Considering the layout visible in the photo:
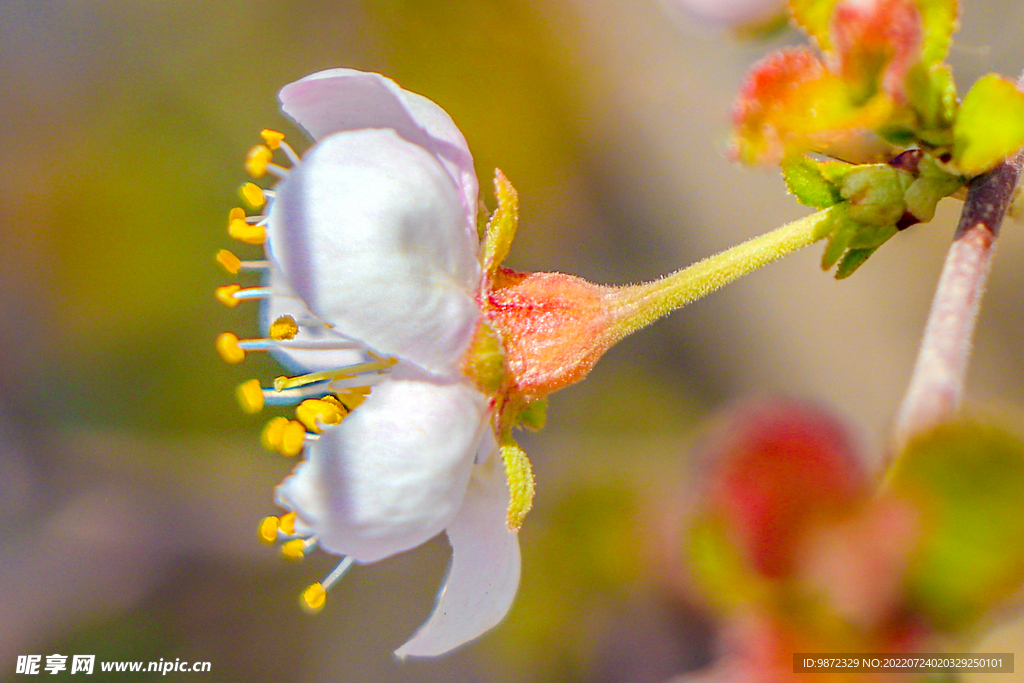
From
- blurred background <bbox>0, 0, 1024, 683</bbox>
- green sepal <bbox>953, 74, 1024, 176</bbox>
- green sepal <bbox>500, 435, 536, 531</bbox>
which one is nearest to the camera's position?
green sepal <bbox>953, 74, 1024, 176</bbox>

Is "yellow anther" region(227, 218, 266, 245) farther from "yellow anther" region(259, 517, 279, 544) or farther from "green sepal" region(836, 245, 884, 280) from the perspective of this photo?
"green sepal" region(836, 245, 884, 280)

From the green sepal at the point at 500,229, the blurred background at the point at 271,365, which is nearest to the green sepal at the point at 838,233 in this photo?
the green sepal at the point at 500,229

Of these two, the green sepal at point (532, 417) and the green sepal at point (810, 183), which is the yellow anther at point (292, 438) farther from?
the green sepal at point (810, 183)

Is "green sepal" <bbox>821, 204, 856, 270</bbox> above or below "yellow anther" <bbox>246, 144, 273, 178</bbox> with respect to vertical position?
below

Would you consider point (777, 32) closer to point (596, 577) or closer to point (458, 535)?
point (458, 535)

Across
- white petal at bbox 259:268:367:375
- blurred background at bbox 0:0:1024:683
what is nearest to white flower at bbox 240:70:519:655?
white petal at bbox 259:268:367:375

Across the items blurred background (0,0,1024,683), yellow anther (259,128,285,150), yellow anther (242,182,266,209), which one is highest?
yellow anther (259,128,285,150)

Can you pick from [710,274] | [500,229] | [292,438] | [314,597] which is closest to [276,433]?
[292,438]
